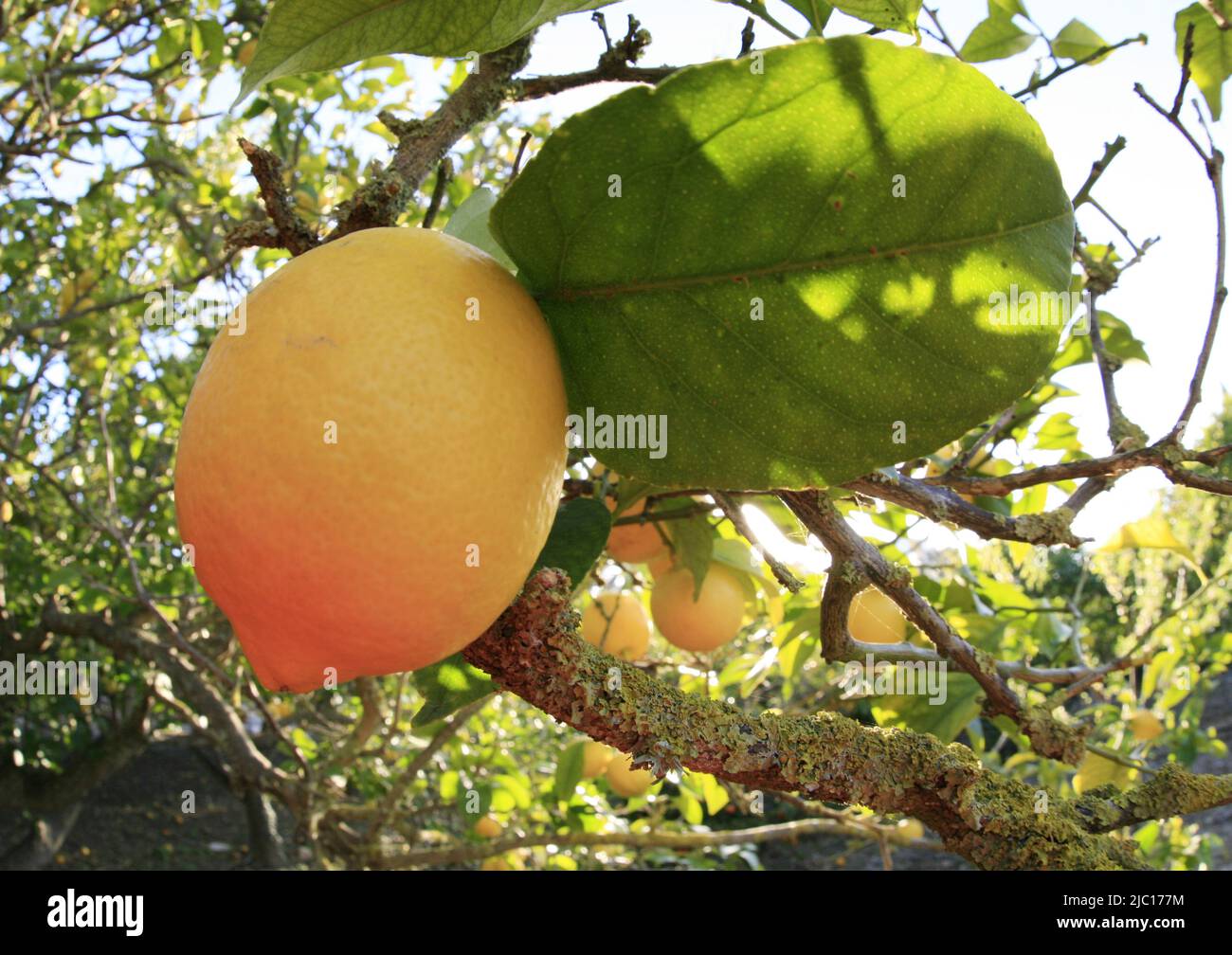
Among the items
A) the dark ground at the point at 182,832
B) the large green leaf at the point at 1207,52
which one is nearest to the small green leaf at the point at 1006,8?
the large green leaf at the point at 1207,52

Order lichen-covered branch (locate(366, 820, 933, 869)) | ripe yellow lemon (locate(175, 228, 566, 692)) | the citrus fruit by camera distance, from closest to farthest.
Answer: ripe yellow lemon (locate(175, 228, 566, 692)), the citrus fruit, lichen-covered branch (locate(366, 820, 933, 869))

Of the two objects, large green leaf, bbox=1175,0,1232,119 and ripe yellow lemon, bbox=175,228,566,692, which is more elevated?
large green leaf, bbox=1175,0,1232,119

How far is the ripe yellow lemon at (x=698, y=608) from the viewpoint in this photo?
1.40 meters

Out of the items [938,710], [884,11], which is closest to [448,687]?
[884,11]

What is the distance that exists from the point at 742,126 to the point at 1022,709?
643 millimetres

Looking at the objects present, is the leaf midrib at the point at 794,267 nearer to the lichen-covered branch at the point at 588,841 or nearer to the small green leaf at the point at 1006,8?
the small green leaf at the point at 1006,8

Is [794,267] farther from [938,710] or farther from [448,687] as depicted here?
[938,710]

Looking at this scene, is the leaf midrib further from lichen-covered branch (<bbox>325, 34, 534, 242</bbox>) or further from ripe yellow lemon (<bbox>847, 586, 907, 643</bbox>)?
ripe yellow lemon (<bbox>847, 586, 907, 643</bbox>)

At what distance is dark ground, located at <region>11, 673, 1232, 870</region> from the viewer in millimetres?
4625

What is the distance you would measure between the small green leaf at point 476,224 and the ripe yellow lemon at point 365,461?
0.57 ft

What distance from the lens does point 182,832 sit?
525cm

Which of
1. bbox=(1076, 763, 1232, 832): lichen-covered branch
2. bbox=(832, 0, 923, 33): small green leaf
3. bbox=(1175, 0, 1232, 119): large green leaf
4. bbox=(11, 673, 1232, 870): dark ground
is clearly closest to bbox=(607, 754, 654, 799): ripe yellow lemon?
bbox=(1076, 763, 1232, 832): lichen-covered branch

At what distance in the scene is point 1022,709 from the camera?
0.85m
